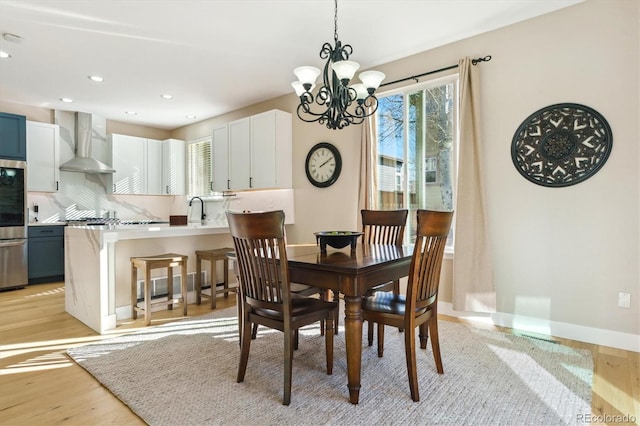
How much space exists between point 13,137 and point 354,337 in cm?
586

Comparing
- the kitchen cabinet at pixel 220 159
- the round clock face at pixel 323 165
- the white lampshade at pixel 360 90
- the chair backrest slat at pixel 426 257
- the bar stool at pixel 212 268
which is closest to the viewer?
the chair backrest slat at pixel 426 257

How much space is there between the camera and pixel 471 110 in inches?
132

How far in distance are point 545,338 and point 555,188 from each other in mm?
1268

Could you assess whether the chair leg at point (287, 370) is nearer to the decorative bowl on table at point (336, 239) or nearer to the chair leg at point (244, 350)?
the chair leg at point (244, 350)

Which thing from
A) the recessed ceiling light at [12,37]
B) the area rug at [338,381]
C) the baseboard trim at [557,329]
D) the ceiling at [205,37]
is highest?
the ceiling at [205,37]

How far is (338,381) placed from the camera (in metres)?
2.19

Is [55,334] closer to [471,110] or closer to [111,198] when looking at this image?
[111,198]

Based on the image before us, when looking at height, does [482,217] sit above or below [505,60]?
below

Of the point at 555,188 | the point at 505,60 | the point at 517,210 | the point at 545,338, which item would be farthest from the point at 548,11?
the point at 545,338

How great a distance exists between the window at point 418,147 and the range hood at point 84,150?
190 inches

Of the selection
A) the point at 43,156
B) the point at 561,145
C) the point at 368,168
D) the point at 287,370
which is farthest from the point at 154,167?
the point at 561,145

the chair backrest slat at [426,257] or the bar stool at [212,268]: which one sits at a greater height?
the chair backrest slat at [426,257]

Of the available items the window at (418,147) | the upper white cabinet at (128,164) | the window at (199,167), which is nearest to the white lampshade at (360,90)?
the window at (418,147)

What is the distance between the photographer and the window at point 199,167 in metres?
6.52
